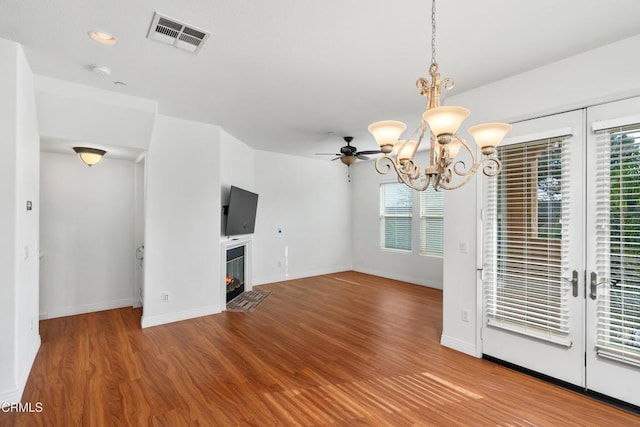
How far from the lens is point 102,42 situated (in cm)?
238

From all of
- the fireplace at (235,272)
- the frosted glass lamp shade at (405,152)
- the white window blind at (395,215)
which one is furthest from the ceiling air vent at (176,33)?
the white window blind at (395,215)

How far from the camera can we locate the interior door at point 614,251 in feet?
7.60

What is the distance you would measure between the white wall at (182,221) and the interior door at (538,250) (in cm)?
362

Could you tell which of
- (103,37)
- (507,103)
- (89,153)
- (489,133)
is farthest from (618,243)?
(89,153)

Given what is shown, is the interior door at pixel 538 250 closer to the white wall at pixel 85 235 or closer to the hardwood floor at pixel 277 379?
the hardwood floor at pixel 277 379

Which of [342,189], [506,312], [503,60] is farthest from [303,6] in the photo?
Answer: [342,189]

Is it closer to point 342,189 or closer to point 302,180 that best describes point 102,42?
point 302,180

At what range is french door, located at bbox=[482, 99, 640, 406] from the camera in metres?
2.36

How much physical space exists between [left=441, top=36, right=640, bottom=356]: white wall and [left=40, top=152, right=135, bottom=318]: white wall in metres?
4.67

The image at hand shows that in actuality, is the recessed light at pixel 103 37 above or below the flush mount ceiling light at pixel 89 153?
above

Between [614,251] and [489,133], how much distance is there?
1.71 metres

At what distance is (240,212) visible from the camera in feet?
17.3

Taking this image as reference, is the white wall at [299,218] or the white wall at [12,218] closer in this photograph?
the white wall at [12,218]
